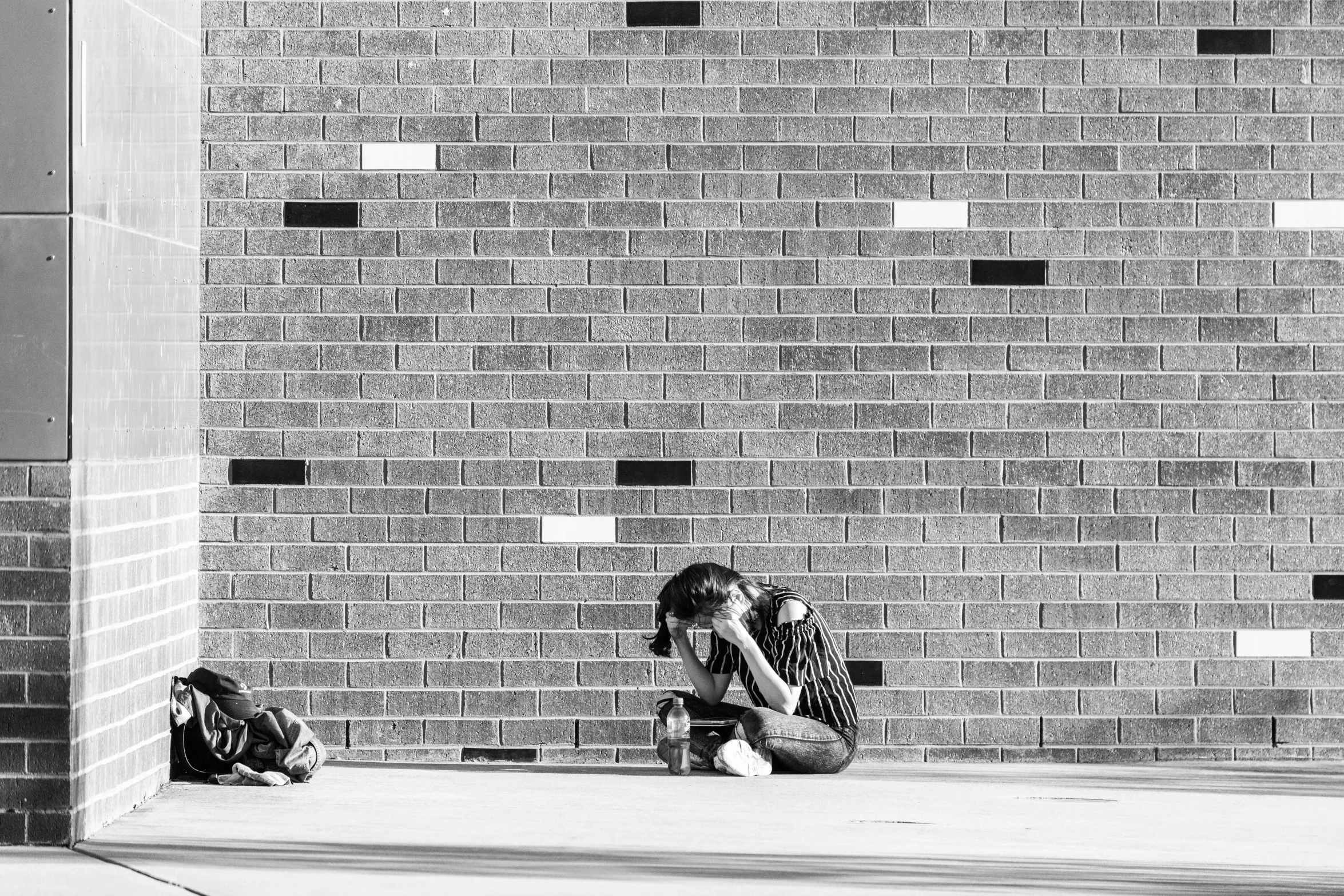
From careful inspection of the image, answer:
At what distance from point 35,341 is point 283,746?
2.40m

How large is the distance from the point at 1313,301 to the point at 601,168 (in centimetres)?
382

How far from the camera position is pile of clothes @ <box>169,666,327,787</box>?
8.12 metres

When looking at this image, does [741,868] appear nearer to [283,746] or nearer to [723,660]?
[723,660]

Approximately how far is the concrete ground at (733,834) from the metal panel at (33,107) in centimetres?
257

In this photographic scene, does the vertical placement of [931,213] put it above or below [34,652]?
above

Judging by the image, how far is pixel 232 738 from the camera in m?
8.17

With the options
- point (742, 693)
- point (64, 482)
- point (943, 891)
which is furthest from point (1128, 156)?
point (64, 482)

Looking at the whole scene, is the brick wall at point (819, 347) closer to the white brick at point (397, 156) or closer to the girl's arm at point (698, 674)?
the white brick at point (397, 156)

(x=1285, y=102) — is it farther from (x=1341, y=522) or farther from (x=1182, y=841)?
(x=1182, y=841)

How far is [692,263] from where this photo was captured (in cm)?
912

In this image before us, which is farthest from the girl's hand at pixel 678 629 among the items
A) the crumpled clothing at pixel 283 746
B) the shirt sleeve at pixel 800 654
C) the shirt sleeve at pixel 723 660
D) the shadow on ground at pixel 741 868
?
the shadow on ground at pixel 741 868

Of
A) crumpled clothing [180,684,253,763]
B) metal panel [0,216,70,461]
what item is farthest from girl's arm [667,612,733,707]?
metal panel [0,216,70,461]

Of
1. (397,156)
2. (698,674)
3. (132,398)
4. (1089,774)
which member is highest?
(397,156)

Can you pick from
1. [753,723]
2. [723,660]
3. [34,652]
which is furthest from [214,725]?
[753,723]
